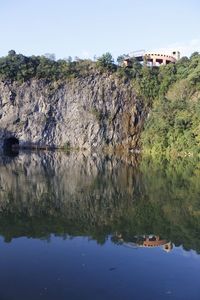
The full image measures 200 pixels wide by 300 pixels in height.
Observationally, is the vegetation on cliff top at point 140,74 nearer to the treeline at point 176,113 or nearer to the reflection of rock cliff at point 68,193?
the treeline at point 176,113

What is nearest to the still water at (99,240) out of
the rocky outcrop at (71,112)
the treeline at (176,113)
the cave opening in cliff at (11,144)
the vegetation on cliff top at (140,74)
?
the treeline at (176,113)

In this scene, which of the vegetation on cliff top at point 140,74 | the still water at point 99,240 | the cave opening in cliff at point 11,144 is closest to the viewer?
the still water at point 99,240

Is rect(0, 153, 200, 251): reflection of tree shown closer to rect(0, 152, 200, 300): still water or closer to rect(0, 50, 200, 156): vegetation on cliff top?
rect(0, 152, 200, 300): still water

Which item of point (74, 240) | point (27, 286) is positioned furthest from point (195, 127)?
point (27, 286)

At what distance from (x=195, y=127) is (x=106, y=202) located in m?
37.4

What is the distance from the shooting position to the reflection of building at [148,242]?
623 inches

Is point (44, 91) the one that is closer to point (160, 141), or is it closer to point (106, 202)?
point (160, 141)

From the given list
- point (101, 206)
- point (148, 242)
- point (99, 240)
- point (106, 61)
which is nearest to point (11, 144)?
point (106, 61)

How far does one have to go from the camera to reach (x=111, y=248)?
609 inches

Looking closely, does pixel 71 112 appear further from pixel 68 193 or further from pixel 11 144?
pixel 68 193

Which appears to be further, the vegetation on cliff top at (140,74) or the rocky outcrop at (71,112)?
the rocky outcrop at (71,112)

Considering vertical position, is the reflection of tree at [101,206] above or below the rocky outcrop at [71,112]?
below

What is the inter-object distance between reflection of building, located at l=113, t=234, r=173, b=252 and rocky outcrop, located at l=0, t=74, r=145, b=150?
58.0 metres

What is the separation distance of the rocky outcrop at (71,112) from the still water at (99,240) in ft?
149
